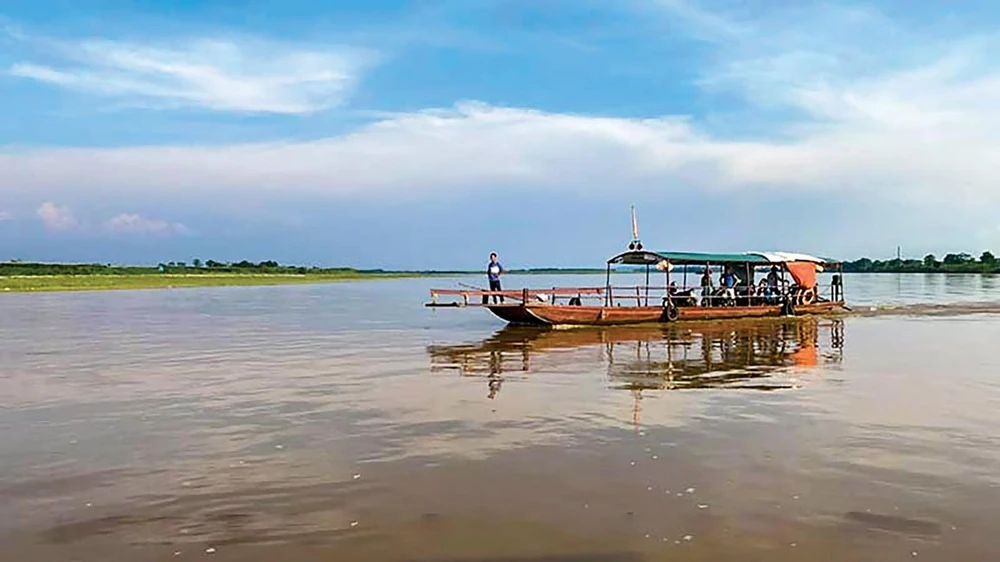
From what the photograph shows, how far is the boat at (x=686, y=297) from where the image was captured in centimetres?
2734

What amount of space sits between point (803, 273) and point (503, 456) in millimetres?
27262

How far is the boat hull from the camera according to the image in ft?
89.1

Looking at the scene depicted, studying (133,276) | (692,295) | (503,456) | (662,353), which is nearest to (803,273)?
(692,295)

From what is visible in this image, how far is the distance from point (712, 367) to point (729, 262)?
14.6 metres

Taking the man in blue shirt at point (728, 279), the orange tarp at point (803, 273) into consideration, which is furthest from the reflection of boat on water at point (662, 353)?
the orange tarp at point (803, 273)

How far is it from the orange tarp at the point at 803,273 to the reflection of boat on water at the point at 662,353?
4.37 m

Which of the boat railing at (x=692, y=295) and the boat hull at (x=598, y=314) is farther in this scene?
the boat railing at (x=692, y=295)

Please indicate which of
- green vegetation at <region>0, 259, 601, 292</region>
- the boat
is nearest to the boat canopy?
the boat

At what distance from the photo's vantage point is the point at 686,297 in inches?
1184

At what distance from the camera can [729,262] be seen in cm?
3122

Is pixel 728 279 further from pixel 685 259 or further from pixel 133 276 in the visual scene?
pixel 133 276

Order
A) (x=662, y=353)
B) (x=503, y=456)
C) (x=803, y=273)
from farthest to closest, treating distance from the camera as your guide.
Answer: (x=803, y=273) → (x=662, y=353) → (x=503, y=456)

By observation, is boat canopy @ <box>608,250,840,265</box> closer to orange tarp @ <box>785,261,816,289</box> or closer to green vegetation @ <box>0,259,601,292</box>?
orange tarp @ <box>785,261,816,289</box>

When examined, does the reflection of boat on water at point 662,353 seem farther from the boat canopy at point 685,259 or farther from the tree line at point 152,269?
the tree line at point 152,269
